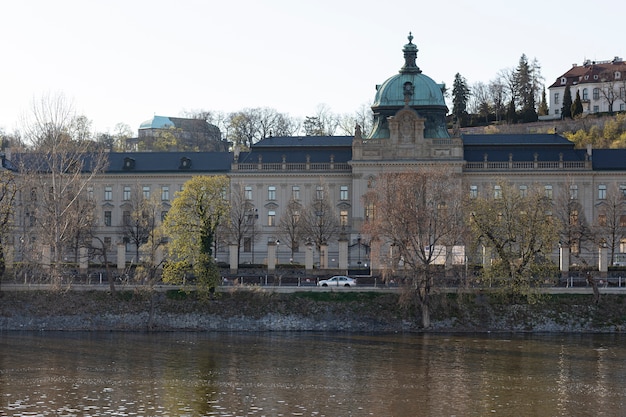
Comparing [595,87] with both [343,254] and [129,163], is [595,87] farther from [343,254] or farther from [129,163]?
[343,254]

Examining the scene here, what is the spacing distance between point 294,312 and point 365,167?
31458mm

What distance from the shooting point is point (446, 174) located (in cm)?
8838

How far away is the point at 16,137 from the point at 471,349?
102 metres

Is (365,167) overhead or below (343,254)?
overhead

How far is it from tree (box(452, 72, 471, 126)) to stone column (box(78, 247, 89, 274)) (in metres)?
73.7

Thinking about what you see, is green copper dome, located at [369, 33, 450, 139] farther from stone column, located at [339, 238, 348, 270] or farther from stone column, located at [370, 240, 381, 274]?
stone column, located at [370, 240, 381, 274]

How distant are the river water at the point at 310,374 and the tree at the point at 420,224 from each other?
4719 millimetres

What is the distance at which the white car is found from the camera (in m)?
82.5

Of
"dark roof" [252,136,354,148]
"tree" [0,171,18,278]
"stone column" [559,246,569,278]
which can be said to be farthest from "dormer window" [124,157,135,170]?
"stone column" [559,246,569,278]

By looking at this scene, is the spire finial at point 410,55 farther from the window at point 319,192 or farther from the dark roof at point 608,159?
the dark roof at point 608,159

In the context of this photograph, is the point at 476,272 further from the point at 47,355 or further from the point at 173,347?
the point at 47,355

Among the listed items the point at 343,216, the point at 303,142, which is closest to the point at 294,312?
the point at 343,216

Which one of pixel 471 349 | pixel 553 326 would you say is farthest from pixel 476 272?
pixel 471 349

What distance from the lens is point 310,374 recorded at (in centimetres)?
5744
